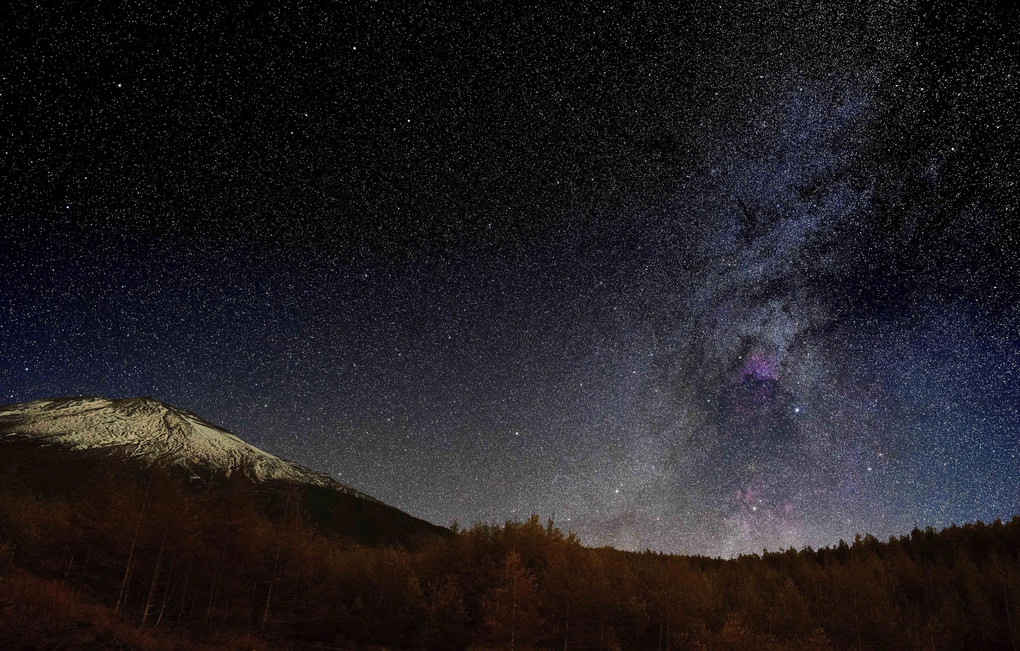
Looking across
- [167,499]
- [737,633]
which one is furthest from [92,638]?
[737,633]

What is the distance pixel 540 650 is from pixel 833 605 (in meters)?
40.0

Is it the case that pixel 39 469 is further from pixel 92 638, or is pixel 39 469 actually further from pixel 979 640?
pixel 979 640

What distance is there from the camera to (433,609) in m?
52.7

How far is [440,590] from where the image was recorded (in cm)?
5466

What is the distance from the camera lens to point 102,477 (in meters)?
49.4

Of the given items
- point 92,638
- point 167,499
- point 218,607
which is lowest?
point 218,607

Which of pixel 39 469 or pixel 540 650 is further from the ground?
pixel 39 469

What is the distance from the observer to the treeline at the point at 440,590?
4609cm

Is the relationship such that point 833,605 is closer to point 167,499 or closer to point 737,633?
point 737,633

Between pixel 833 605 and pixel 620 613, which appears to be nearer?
pixel 620 613

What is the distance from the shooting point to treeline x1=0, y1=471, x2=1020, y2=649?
151 ft

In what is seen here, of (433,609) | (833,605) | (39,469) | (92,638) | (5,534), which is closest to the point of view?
(92,638)

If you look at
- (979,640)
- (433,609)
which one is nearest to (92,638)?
(433,609)

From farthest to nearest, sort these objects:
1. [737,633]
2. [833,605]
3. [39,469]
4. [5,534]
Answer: [39,469] < [833,605] < [5,534] < [737,633]
